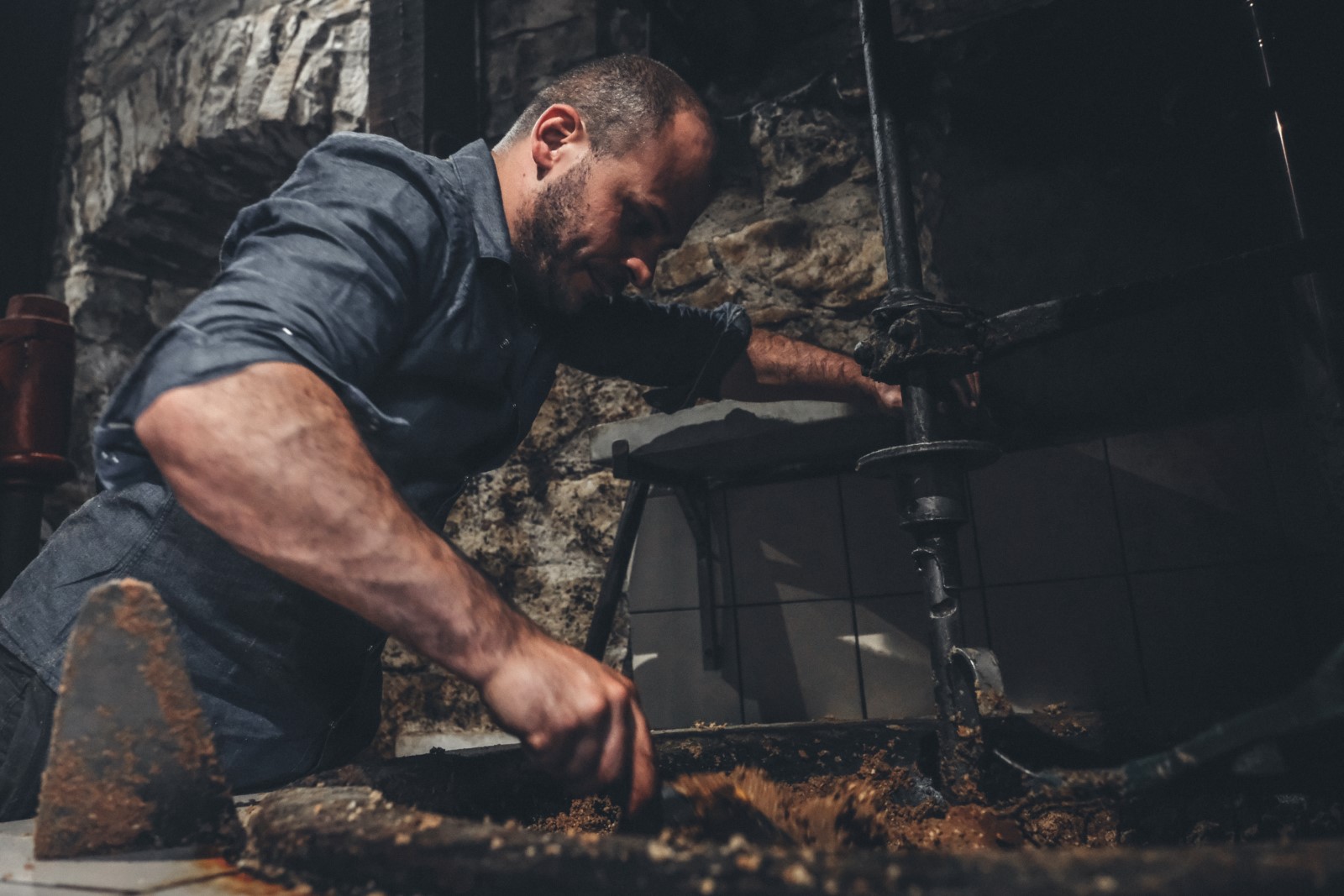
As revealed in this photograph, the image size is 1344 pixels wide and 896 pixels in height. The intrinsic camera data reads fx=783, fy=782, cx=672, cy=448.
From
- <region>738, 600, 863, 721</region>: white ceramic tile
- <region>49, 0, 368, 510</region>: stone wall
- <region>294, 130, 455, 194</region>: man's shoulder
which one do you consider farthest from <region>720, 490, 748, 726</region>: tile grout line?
<region>49, 0, 368, 510</region>: stone wall

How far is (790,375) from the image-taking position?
1.53m

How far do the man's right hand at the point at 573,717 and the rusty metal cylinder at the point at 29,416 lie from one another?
2.02m

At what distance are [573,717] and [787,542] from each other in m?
1.14

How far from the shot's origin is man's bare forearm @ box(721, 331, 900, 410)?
144 cm

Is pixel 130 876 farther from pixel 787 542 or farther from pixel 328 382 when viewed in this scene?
pixel 787 542

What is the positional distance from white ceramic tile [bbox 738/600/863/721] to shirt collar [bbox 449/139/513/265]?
1.00m

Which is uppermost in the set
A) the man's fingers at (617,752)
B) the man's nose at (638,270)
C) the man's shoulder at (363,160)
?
the man's shoulder at (363,160)

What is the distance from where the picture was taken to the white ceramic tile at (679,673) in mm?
1763

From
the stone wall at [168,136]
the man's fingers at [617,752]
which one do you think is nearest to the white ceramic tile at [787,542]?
the man's fingers at [617,752]

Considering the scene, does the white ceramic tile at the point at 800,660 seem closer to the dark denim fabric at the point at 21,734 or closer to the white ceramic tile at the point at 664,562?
the white ceramic tile at the point at 664,562

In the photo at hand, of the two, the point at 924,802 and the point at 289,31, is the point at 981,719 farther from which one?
the point at 289,31

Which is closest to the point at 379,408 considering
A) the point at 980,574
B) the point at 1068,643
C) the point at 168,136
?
the point at 980,574

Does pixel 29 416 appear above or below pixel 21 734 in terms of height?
above

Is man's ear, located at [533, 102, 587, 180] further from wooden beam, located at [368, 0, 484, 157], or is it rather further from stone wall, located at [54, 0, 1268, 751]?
wooden beam, located at [368, 0, 484, 157]
